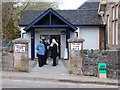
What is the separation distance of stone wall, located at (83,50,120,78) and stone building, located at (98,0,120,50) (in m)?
4.17

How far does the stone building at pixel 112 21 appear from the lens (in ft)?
65.9

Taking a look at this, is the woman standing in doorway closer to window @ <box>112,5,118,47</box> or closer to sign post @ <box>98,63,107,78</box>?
sign post @ <box>98,63,107,78</box>

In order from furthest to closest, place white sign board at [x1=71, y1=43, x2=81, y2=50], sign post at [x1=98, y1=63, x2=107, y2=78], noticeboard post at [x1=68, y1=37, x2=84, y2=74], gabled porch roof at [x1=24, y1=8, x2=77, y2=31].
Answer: gabled porch roof at [x1=24, y1=8, x2=77, y2=31] → white sign board at [x1=71, y1=43, x2=81, y2=50] → noticeboard post at [x1=68, y1=37, x2=84, y2=74] → sign post at [x1=98, y1=63, x2=107, y2=78]

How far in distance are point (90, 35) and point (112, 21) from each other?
185 inches

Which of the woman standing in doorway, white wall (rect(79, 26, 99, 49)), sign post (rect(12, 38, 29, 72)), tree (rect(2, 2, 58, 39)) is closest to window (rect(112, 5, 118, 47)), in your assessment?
white wall (rect(79, 26, 99, 49))

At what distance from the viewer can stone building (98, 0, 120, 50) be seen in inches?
791

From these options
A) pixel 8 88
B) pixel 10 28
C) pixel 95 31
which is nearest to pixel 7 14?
pixel 10 28

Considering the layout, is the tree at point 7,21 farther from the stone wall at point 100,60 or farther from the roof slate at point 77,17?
the stone wall at point 100,60

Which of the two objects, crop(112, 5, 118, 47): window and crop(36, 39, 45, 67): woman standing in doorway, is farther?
crop(112, 5, 118, 47): window

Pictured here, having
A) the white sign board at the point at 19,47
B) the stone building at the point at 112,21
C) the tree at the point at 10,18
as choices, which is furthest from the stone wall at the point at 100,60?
the tree at the point at 10,18

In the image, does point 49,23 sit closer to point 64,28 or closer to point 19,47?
point 64,28

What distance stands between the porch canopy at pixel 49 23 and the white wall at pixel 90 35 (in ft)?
3.65

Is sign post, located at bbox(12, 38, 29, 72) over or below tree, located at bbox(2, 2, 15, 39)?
below

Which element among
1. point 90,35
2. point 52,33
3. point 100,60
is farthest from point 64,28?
point 100,60
